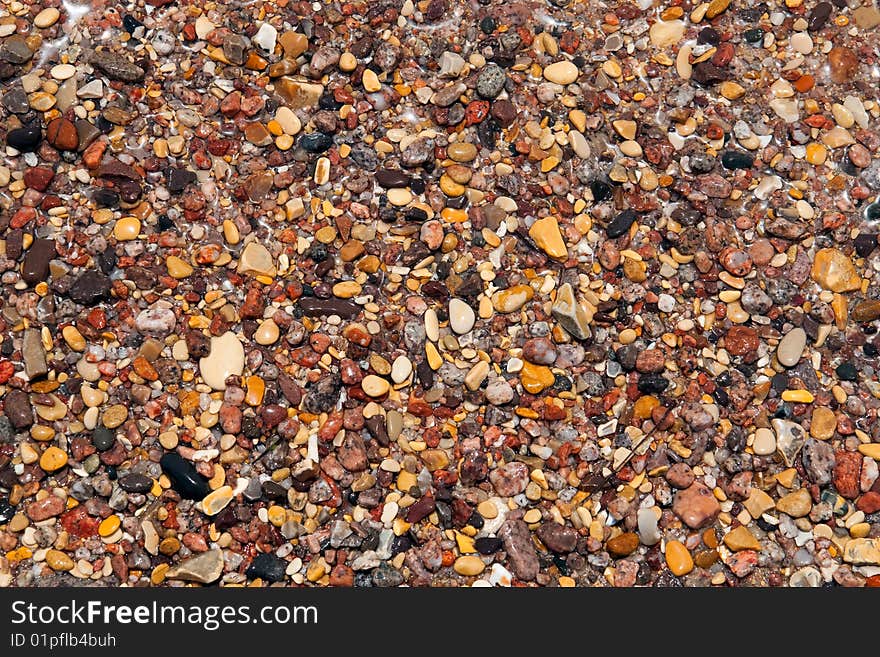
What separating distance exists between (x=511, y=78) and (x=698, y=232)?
2.53ft

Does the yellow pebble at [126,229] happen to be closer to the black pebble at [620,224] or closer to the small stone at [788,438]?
the black pebble at [620,224]

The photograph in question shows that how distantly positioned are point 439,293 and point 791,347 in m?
1.04

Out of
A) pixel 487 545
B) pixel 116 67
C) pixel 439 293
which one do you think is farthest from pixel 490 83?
pixel 487 545

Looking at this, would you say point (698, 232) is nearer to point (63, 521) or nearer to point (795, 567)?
point (795, 567)

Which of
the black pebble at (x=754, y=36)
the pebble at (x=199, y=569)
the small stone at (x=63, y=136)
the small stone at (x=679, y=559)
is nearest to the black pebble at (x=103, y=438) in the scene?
the pebble at (x=199, y=569)

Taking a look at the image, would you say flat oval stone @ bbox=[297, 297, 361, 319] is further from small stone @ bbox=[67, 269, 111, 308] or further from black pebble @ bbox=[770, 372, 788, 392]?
black pebble @ bbox=[770, 372, 788, 392]

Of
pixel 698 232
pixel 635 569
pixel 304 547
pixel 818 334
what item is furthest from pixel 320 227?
pixel 818 334

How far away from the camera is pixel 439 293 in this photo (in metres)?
2.51

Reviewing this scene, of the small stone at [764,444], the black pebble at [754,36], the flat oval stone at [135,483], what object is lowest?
the flat oval stone at [135,483]

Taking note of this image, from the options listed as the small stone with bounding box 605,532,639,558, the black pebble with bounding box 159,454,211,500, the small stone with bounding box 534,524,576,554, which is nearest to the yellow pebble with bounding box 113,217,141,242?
the black pebble with bounding box 159,454,211,500

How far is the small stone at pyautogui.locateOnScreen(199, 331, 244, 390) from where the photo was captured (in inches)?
95.1

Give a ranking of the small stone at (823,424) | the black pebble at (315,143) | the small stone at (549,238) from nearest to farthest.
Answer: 1. the small stone at (823,424)
2. the small stone at (549,238)
3. the black pebble at (315,143)

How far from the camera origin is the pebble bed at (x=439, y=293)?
91.4 inches

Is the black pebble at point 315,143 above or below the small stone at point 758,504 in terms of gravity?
above
